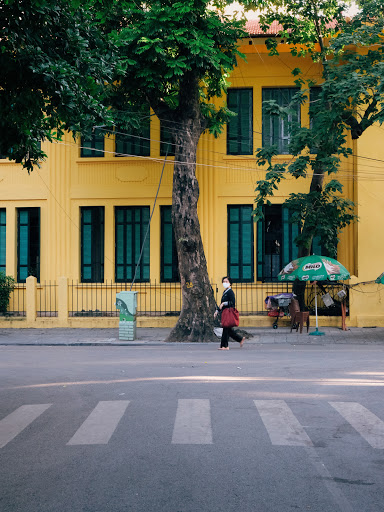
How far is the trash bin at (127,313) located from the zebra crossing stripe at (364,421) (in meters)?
10.7

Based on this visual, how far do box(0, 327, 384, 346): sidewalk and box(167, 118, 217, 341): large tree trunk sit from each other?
3.21 feet

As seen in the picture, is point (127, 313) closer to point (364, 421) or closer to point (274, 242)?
point (274, 242)

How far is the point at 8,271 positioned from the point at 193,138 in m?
9.05

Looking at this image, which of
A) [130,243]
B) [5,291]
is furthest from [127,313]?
[5,291]

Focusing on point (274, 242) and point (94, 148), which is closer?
point (274, 242)

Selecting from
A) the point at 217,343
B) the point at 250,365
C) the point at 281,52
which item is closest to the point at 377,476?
the point at 250,365

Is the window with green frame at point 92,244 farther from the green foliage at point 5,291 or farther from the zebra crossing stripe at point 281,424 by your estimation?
the zebra crossing stripe at point 281,424

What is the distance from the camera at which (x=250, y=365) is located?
13492 millimetres

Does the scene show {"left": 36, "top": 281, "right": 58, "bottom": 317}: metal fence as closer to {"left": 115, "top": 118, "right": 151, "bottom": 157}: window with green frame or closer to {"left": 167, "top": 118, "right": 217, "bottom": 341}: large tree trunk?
{"left": 115, "top": 118, "right": 151, "bottom": 157}: window with green frame

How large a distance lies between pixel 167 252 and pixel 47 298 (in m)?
4.47

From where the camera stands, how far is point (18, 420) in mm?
8625

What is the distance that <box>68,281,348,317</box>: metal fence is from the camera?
23109 millimetres

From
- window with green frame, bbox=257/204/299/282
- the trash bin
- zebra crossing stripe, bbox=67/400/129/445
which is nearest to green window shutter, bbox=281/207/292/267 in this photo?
window with green frame, bbox=257/204/299/282

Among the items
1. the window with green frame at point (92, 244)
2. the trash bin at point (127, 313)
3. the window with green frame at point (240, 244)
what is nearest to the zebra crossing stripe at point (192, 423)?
the trash bin at point (127, 313)
